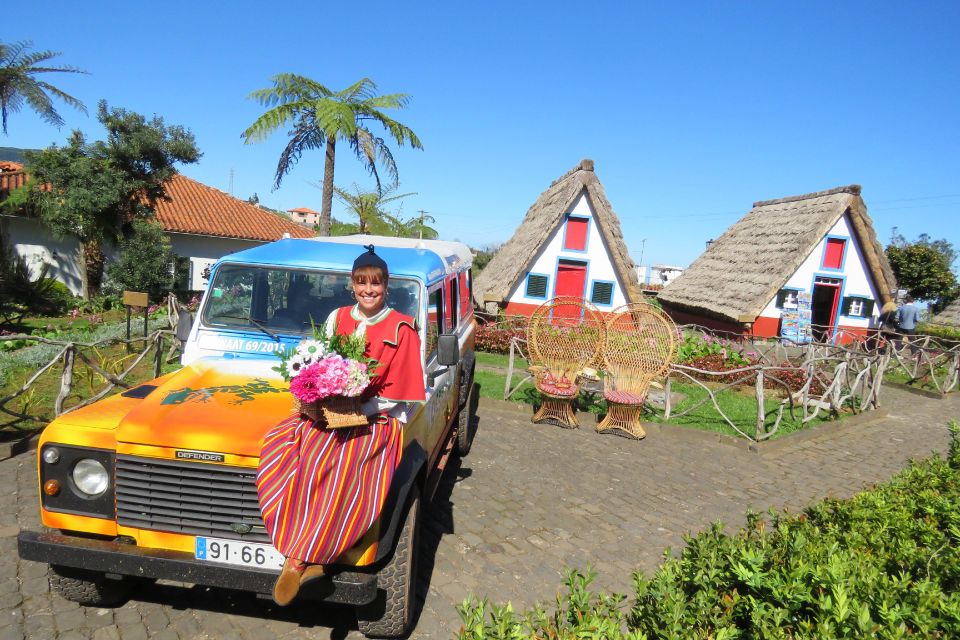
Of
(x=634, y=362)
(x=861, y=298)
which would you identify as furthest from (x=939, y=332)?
(x=634, y=362)

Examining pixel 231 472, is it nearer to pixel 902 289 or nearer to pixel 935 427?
pixel 935 427

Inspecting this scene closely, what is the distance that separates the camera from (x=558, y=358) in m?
9.00

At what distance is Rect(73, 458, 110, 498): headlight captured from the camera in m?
3.06

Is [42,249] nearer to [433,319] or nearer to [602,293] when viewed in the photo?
[602,293]

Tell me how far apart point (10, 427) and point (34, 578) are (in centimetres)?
334

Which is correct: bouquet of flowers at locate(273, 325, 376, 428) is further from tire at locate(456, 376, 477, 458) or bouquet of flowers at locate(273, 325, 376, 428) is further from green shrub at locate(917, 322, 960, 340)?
green shrub at locate(917, 322, 960, 340)

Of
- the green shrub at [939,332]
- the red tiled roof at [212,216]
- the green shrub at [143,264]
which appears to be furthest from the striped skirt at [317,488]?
the green shrub at [939,332]

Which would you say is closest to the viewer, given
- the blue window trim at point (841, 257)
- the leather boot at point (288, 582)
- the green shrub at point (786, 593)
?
the green shrub at point (786, 593)

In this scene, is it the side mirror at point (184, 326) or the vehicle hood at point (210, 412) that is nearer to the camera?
the vehicle hood at point (210, 412)

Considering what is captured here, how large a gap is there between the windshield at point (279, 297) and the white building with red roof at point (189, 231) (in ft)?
36.3

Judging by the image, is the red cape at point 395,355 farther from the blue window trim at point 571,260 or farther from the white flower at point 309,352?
the blue window trim at point 571,260

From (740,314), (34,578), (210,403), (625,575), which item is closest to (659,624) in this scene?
→ (625,575)

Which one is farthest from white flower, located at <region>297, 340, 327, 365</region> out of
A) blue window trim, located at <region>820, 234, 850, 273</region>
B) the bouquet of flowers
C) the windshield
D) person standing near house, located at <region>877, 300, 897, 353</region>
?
person standing near house, located at <region>877, 300, 897, 353</region>

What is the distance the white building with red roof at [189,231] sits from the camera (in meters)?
20.3
